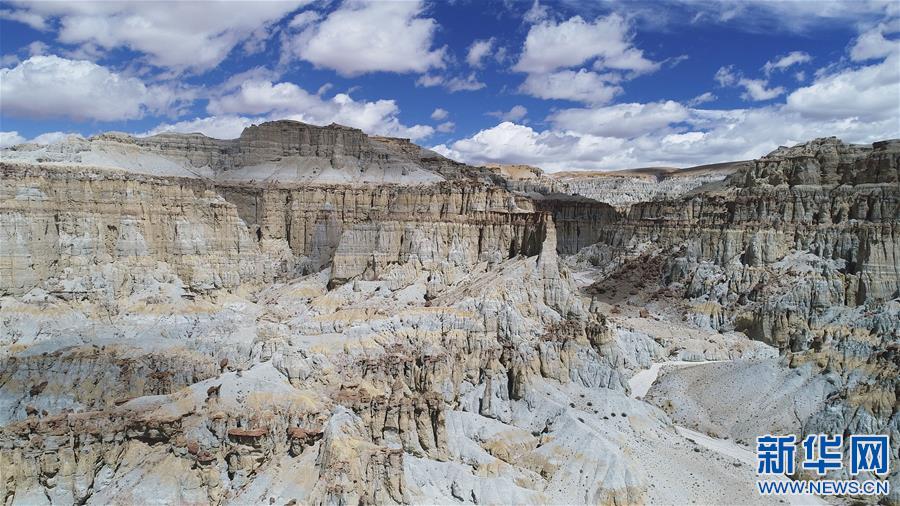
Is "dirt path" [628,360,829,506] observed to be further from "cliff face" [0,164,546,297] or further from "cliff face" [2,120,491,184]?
"cliff face" [2,120,491,184]

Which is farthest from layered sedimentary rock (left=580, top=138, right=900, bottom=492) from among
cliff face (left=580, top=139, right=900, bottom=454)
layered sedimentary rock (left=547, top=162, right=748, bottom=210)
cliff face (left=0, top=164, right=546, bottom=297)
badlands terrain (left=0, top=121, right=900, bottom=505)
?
layered sedimentary rock (left=547, top=162, right=748, bottom=210)

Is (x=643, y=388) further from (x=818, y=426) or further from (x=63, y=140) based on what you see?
(x=63, y=140)

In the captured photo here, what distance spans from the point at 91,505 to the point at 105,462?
2.00m

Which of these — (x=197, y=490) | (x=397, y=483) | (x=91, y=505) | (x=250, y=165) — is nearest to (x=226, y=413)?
(x=197, y=490)

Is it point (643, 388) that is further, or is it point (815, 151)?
point (815, 151)

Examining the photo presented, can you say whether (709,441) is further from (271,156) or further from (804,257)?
(271,156)

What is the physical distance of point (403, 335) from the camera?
46.8 meters

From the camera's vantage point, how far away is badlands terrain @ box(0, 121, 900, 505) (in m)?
34.7

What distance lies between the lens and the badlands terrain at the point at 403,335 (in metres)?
34.7

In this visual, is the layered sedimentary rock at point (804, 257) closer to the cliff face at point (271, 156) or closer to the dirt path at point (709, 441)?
the dirt path at point (709, 441)

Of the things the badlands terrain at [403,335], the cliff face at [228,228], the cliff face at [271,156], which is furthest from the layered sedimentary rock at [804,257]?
the cliff face at [271,156]

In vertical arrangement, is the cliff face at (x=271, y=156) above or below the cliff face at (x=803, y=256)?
above

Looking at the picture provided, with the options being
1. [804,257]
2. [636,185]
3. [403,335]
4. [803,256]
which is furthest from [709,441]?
[636,185]

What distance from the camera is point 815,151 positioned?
287ft
